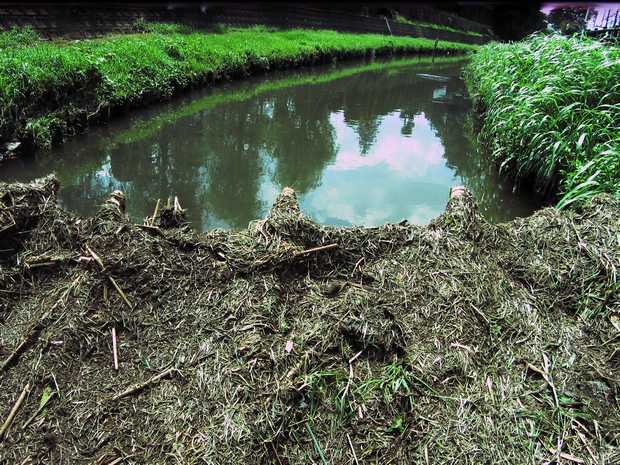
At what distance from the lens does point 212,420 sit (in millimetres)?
1863

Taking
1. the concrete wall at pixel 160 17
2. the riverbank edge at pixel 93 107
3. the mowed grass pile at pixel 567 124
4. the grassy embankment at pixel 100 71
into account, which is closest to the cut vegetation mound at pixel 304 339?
the mowed grass pile at pixel 567 124

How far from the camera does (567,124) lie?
4.64 meters

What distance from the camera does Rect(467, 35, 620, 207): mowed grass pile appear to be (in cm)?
386

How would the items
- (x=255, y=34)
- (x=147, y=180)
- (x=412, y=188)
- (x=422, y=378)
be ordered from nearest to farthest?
1. (x=422, y=378)
2. (x=147, y=180)
3. (x=412, y=188)
4. (x=255, y=34)

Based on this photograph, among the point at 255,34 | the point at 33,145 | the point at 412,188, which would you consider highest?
the point at 255,34

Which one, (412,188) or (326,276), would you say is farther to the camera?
(412,188)

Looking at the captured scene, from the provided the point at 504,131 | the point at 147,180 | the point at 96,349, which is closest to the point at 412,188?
the point at 504,131

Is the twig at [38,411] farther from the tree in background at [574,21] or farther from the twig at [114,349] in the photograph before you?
the tree in background at [574,21]

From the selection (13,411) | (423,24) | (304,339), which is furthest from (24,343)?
(423,24)

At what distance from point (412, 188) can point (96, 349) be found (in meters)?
4.56

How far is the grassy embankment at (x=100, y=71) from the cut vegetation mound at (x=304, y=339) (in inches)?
133

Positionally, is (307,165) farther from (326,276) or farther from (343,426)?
(343,426)

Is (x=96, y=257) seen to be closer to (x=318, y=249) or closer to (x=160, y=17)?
(x=318, y=249)

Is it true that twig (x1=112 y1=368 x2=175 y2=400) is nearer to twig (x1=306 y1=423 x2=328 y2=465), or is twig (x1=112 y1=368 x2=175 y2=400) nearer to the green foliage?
twig (x1=306 y1=423 x2=328 y2=465)
